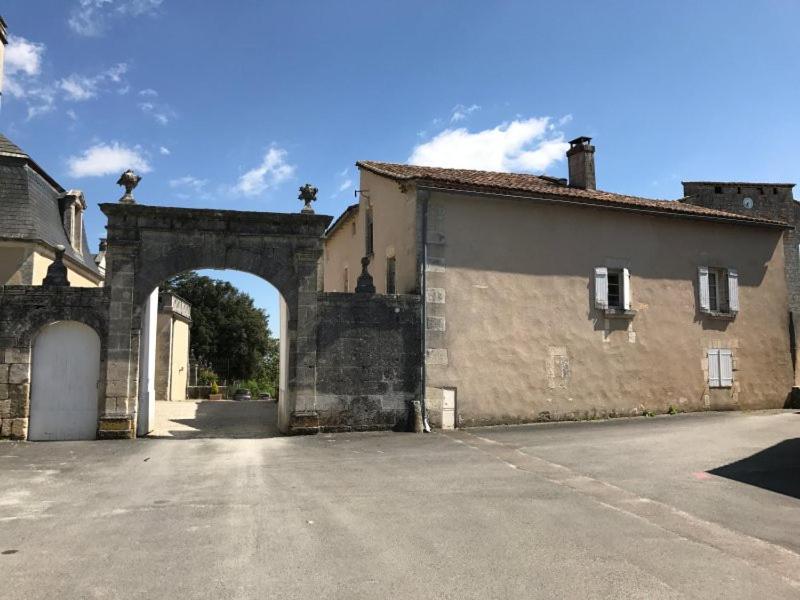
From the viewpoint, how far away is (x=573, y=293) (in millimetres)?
13562


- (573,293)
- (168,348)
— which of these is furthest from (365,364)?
(168,348)

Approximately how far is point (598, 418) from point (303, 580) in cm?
1068

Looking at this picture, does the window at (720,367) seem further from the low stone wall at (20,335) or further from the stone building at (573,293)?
the low stone wall at (20,335)

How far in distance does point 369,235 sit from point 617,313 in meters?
6.50

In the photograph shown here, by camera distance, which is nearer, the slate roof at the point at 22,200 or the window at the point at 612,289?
the window at the point at 612,289

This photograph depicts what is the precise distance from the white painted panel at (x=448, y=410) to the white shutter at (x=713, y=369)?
23.5ft

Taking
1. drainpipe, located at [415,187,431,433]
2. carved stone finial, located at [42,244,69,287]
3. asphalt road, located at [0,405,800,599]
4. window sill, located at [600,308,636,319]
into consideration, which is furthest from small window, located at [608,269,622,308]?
carved stone finial, located at [42,244,69,287]

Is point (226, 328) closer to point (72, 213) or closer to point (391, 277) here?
point (72, 213)

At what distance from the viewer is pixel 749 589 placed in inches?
162

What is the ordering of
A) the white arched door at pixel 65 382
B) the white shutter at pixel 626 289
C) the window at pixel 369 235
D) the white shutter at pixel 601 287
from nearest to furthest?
the white arched door at pixel 65 382
the white shutter at pixel 601 287
the white shutter at pixel 626 289
the window at pixel 369 235

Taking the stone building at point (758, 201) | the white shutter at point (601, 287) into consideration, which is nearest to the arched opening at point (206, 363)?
the white shutter at point (601, 287)

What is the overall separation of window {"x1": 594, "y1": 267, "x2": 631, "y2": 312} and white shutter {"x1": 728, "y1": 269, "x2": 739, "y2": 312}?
3271 millimetres

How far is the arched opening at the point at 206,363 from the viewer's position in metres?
11.8

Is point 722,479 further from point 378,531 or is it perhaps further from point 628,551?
point 378,531
